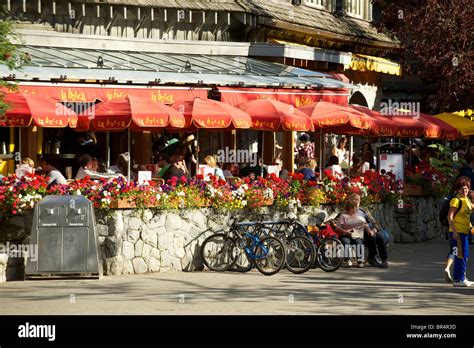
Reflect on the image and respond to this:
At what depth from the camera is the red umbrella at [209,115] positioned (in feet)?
79.9

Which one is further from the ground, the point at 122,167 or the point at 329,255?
the point at 122,167

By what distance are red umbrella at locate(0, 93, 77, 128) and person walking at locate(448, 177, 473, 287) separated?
7396 mm

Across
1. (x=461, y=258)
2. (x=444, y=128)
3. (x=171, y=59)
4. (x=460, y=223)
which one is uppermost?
(x=171, y=59)

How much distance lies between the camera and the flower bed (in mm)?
19828

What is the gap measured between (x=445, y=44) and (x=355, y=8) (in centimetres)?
722

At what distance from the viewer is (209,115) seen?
24.4 m

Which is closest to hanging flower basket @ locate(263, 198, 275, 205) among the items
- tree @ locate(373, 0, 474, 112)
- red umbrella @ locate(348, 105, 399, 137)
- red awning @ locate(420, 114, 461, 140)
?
red umbrella @ locate(348, 105, 399, 137)

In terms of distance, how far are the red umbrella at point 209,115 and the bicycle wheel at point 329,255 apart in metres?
4.23

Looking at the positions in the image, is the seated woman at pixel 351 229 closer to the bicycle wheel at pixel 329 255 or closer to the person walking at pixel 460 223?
the bicycle wheel at pixel 329 255

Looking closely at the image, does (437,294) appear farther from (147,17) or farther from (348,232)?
(147,17)

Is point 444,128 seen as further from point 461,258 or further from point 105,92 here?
point 461,258

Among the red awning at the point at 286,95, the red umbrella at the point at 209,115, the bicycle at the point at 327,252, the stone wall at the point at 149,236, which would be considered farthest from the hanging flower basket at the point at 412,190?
the bicycle at the point at 327,252

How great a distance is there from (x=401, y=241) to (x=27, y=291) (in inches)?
421

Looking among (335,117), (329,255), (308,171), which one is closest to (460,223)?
(329,255)
